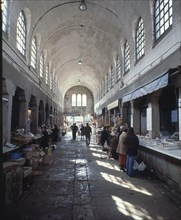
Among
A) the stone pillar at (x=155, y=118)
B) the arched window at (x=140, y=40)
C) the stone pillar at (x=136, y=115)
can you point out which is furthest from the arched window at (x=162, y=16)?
the stone pillar at (x=136, y=115)

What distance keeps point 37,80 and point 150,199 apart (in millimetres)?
11930

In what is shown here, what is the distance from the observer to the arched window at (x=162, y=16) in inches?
338

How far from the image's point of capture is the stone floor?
4.67 meters

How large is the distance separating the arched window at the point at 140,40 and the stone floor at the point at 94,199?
6467mm

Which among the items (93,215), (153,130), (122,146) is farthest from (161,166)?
(93,215)

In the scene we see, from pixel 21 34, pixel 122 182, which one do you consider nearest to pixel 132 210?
pixel 122 182

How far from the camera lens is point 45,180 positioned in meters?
7.46

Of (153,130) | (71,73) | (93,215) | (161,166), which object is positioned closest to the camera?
(93,215)

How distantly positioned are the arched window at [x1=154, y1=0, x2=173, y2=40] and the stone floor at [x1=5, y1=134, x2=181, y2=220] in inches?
210

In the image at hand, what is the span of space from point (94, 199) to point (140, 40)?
896 cm

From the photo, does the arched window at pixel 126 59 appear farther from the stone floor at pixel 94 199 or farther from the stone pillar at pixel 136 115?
the stone floor at pixel 94 199

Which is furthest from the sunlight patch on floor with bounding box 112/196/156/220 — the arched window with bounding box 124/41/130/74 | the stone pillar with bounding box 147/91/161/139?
the arched window with bounding box 124/41/130/74

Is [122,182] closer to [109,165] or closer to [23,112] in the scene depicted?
[109,165]

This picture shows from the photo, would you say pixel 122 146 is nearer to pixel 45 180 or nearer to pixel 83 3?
pixel 45 180
